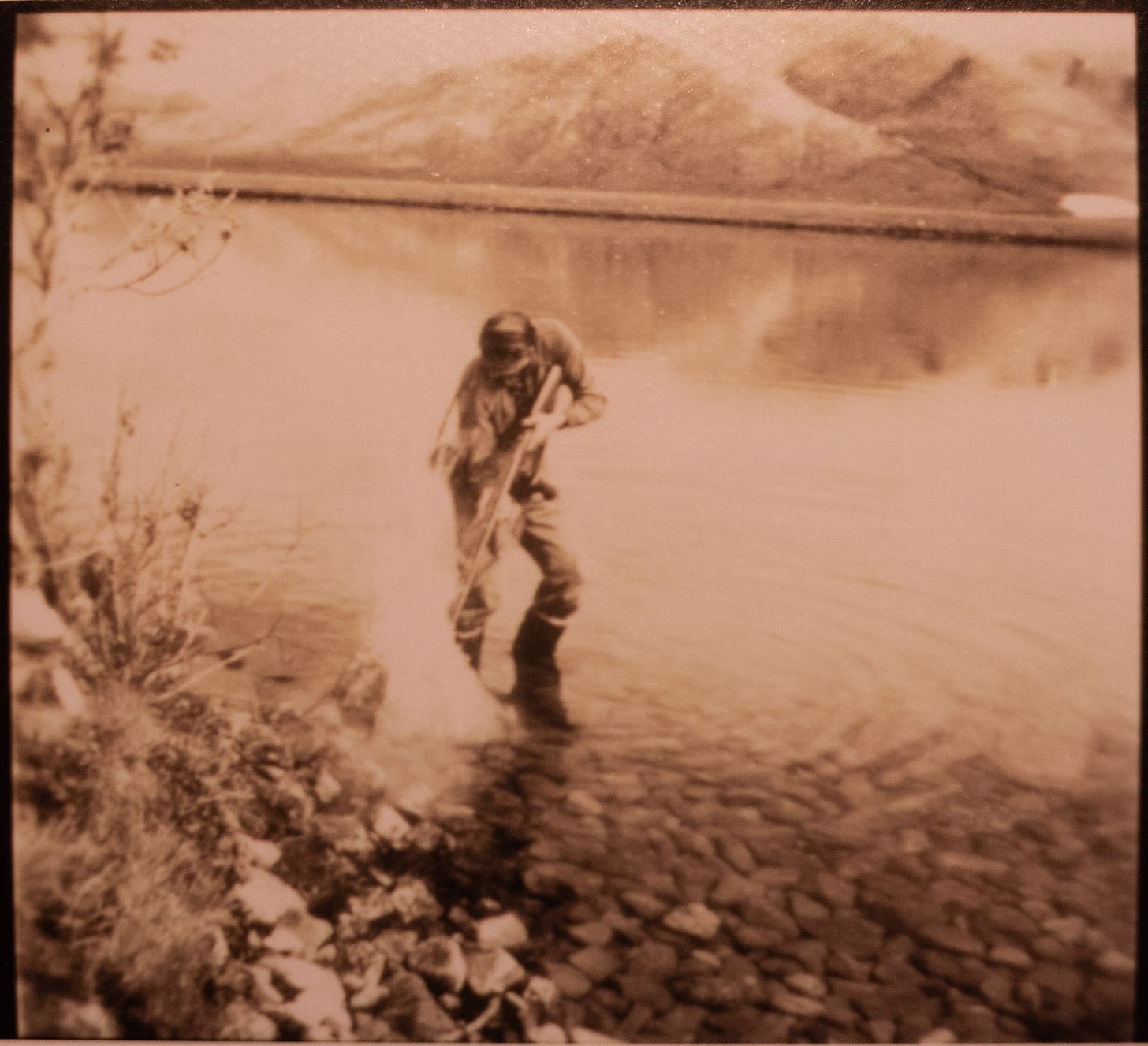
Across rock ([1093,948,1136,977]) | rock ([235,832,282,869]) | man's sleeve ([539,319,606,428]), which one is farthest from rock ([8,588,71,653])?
rock ([1093,948,1136,977])

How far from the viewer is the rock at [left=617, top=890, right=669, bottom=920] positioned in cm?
114

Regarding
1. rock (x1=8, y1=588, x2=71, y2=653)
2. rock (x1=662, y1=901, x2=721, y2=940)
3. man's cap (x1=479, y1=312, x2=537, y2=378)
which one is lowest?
rock (x1=662, y1=901, x2=721, y2=940)

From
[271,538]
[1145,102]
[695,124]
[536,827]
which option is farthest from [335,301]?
[1145,102]

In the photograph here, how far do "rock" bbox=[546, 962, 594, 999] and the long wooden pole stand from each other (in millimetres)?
435

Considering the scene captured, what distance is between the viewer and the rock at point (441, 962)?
3.74ft

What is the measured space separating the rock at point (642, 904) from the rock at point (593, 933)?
0.11 ft

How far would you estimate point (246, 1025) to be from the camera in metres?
1.16

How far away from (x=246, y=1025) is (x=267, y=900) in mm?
154

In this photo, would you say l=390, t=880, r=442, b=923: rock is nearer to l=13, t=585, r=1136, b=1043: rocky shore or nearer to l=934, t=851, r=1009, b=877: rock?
l=13, t=585, r=1136, b=1043: rocky shore

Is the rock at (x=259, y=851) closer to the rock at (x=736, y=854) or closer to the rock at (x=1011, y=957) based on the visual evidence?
the rock at (x=736, y=854)

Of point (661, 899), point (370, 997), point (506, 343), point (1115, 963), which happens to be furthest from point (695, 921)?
point (506, 343)

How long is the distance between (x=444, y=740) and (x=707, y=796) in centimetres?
33

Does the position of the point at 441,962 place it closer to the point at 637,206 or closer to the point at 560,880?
the point at 560,880

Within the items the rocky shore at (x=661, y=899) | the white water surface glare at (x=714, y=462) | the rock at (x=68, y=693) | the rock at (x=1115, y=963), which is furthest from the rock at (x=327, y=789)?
the rock at (x=1115, y=963)
